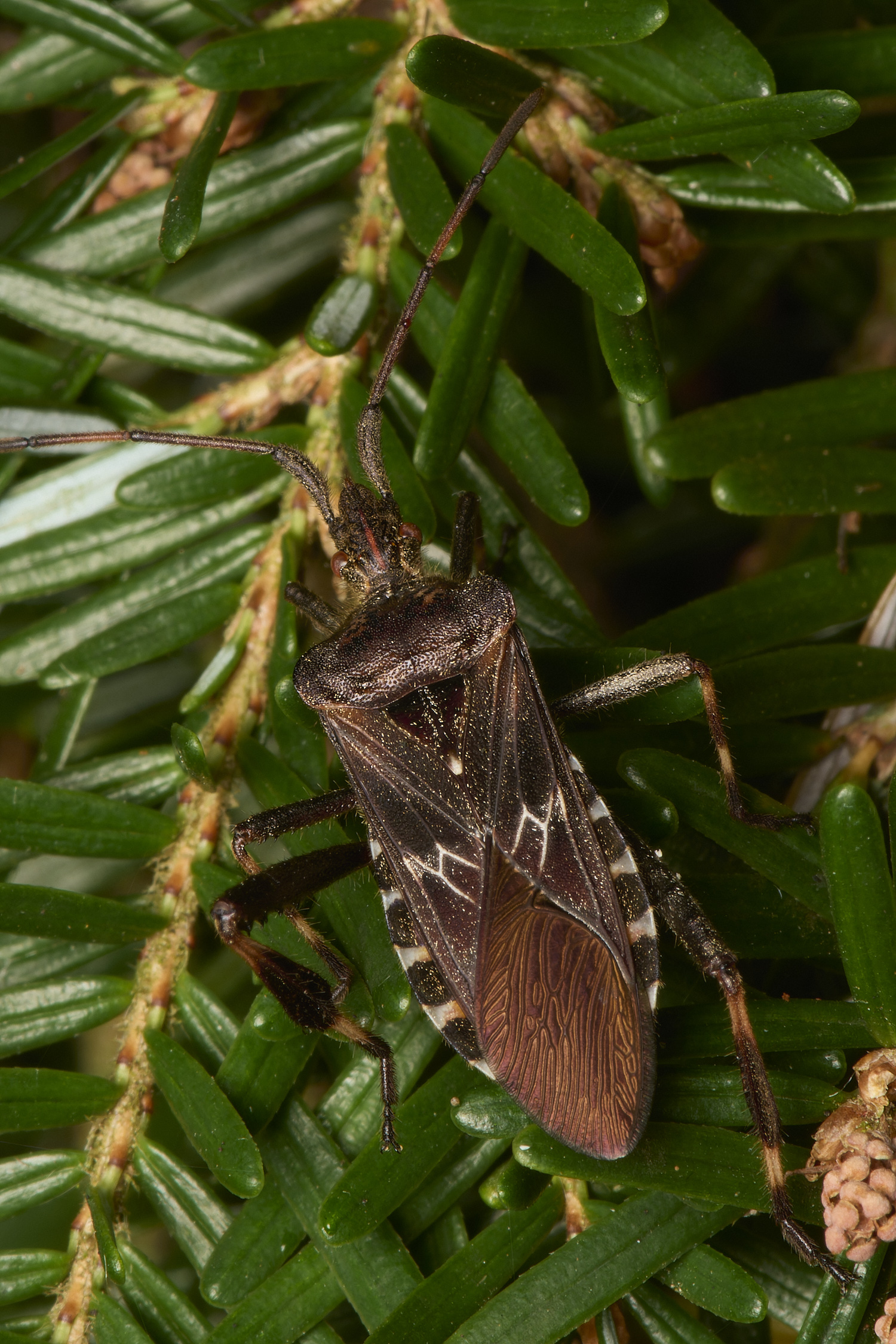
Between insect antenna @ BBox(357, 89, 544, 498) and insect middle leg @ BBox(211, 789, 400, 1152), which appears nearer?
insect middle leg @ BBox(211, 789, 400, 1152)

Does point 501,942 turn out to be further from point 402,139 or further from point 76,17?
point 76,17

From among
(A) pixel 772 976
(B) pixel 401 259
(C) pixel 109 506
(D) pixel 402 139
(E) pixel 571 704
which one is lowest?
(A) pixel 772 976

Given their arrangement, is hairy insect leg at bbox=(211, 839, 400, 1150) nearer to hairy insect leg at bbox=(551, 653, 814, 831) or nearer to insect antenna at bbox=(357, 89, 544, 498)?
hairy insect leg at bbox=(551, 653, 814, 831)

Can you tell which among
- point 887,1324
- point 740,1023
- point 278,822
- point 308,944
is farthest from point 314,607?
point 887,1324

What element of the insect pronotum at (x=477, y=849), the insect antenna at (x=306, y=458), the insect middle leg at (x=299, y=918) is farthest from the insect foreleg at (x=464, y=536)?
the insect middle leg at (x=299, y=918)

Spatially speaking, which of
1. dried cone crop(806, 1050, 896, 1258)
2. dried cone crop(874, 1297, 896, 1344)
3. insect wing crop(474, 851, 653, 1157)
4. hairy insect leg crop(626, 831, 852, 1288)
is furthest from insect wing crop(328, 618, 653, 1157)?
dried cone crop(874, 1297, 896, 1344)

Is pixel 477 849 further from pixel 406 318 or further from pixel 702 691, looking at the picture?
pixel 406 318

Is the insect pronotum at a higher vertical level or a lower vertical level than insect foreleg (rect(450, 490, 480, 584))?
lower

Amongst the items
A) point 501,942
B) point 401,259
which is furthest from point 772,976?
point 401,259
